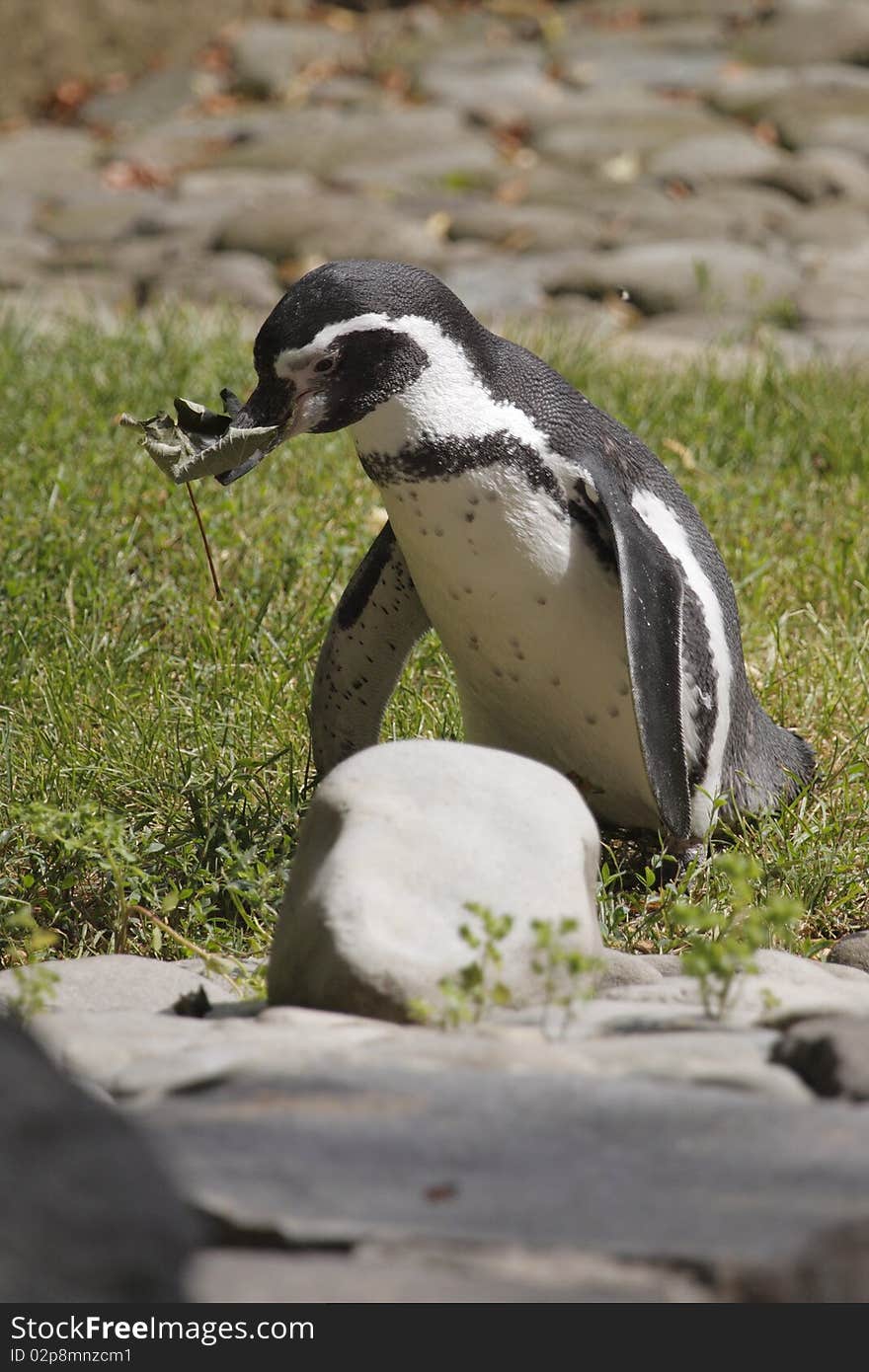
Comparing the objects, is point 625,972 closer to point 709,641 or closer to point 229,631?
point 709,641

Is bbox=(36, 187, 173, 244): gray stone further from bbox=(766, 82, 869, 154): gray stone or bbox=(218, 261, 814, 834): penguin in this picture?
bbox=(218, 261, 814, 834): penguin

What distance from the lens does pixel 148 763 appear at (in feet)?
11.4

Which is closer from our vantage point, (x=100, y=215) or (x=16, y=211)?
(x=100, y=215)

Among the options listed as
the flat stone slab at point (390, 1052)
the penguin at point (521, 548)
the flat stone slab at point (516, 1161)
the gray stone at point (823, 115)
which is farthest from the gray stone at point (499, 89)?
the flat stone slab at point (516, 1161)

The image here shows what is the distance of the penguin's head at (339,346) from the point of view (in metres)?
2.84

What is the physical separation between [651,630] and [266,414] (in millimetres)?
746

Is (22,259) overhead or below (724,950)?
below

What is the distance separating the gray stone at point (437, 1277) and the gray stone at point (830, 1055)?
368 millimetres

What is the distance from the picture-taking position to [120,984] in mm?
2682

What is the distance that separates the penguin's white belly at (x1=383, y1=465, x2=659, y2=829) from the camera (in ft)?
9.66

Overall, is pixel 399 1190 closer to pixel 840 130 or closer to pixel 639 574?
pixel 639 574

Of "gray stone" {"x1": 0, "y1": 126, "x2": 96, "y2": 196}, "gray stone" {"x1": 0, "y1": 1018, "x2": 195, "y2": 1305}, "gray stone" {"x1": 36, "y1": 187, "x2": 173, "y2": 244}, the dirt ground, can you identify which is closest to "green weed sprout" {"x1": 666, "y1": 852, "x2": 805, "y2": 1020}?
"gray stone" {"x1": 0, "y1": 1018, "x2": 195, "y2": 1305}

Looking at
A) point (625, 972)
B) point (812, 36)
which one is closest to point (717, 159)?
point (812, 36)
